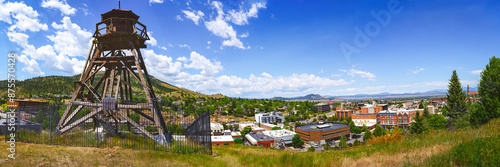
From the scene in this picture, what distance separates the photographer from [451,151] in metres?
6.78

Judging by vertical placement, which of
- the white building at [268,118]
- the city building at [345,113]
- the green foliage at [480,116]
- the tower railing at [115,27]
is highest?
the tower railing at [115,27]

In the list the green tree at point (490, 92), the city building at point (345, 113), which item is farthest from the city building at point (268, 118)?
the green tree at point (490, 92)

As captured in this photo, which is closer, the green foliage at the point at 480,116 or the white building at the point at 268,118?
the green foliage at the point at 480,116

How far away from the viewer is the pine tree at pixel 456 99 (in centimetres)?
3462

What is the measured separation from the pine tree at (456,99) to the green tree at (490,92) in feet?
54.0

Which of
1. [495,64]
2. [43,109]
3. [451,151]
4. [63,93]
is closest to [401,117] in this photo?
[495,64]

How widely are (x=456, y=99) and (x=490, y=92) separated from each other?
17.6 metres

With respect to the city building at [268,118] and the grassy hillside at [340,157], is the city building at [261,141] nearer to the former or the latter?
the grassy hillside at [340,157]

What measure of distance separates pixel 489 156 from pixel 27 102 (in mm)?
34936

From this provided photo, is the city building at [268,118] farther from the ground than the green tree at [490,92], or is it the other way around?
the green tree at [490,92]

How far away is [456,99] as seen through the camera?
3494 centimetres

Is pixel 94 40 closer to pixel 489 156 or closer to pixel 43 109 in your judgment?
pixel 43 109

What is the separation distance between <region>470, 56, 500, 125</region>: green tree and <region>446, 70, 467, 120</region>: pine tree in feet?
54.0

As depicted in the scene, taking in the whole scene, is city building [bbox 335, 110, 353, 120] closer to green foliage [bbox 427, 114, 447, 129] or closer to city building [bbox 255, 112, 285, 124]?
city building [bbox 255, 112, 285, 124]
